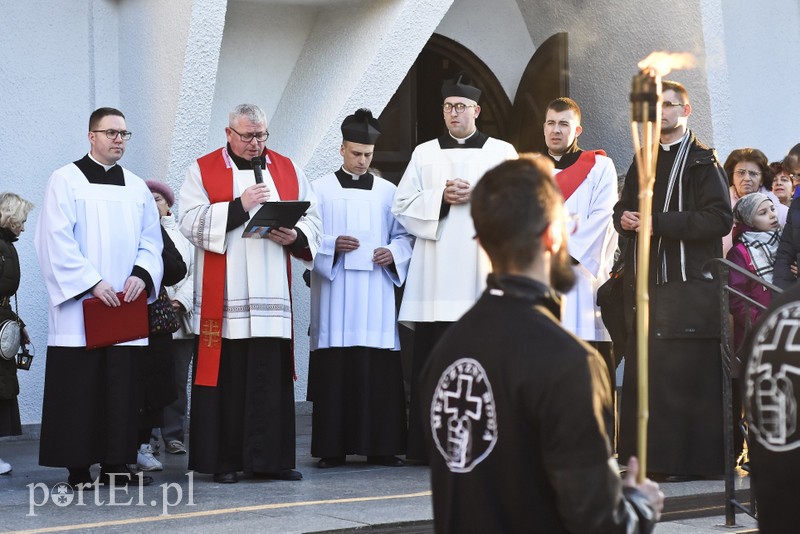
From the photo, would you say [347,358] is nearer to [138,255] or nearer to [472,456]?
[138,255]

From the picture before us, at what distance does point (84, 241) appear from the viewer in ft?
21.9

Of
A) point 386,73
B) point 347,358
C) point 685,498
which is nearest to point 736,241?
point 685,498

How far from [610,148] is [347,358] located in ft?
14.9

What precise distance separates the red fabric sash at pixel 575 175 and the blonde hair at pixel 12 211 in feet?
9.86

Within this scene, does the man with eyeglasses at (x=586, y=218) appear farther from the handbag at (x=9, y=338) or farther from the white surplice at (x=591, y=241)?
the handbag at (x=9, y=338)

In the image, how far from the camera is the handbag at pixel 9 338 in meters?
6.89

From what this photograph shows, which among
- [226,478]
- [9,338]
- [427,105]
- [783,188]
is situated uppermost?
[427,105]

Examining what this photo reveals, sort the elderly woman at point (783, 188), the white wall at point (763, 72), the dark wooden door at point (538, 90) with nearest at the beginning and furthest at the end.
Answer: the elderly woman at point (783, 188)
the dark wooden door at point (538, 90)
the white wall at point (763, 72)

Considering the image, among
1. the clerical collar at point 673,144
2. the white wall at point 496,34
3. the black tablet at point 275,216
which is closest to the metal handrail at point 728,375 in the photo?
the clerical collar at point 673,144

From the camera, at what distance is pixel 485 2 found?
11508 millimetres

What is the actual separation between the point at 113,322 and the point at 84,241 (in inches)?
18.1

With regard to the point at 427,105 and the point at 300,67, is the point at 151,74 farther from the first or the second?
the point at 427,105

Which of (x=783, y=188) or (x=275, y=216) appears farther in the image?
(x=783, y=188)

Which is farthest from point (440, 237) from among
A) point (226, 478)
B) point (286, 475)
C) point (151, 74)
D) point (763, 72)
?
point (763, 72)
